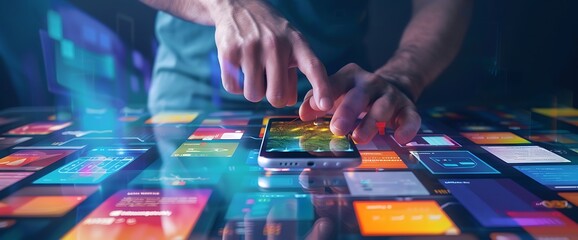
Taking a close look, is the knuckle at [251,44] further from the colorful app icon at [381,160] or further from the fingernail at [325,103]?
the colorful app icon at [381,160]

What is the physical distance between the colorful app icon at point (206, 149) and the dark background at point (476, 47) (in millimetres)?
593

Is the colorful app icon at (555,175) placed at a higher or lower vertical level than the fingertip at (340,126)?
lower

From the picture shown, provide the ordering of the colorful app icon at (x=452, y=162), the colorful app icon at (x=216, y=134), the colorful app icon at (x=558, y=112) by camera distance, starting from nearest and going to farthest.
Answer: the colorful app icon at (x=452, y=162) < the colorful app icon at (x=216, y=134) < the colorful app icon at (x=558, y=112)

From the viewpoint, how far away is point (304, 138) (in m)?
0.89

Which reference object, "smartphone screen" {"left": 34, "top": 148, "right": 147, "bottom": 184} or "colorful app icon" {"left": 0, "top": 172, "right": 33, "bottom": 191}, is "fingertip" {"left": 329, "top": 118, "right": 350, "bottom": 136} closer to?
"smartphone screen" {"left": 34, "top": 148, "right": 147, "bottom": 184}

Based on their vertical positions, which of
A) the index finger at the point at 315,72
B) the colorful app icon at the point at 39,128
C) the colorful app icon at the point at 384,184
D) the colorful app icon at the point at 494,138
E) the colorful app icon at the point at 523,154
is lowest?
the colorful app icon at the point at 384,184

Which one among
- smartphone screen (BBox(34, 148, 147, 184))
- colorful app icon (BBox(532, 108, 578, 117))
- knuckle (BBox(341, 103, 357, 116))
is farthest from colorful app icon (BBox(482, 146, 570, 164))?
smartphone screen (BBox(34, 148, 147, 184))

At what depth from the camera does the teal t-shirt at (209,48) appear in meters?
1.38

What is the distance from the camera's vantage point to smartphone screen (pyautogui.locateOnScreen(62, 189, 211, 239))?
0.59m

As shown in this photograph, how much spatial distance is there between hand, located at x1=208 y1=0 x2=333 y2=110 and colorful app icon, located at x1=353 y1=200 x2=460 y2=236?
24cm

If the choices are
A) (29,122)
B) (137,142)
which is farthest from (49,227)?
(29,122)

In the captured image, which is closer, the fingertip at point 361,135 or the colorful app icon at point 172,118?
the fingertip at point 361,135

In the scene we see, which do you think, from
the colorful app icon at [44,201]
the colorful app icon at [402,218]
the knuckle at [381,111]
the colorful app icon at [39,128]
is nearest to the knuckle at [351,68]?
the knuckle at [381,111]

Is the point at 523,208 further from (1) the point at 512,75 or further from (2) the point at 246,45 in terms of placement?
(1) the point at 512,75
